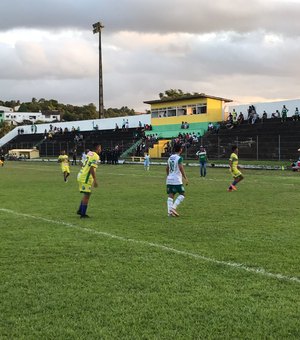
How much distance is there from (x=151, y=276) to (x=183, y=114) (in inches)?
2085

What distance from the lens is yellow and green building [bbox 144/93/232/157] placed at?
54.7m

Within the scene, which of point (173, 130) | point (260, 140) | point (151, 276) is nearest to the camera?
point (151, 276)

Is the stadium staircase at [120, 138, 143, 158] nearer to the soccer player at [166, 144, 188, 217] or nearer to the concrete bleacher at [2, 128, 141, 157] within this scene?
the concrete bleacher at [2, 128, 141, 157]

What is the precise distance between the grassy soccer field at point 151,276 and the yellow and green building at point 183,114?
4211 cm

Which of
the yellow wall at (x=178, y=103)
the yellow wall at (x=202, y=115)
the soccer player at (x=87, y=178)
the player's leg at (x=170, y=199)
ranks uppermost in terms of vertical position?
the yellow wall at (x=178, y=103)

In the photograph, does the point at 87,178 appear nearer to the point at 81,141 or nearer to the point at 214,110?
the point at 214,110

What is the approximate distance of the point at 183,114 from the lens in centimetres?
5819

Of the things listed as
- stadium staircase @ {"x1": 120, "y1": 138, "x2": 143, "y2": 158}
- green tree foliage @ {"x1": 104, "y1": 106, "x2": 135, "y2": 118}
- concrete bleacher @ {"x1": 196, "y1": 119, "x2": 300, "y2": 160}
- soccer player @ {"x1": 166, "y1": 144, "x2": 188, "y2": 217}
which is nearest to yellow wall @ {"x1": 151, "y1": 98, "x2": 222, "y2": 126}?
stadium staircase @ {"x1": 120, "y1": 138, "x2": 143, "y2": 158}

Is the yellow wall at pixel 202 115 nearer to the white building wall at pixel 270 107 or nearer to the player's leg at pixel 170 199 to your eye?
the white building wall at pixel 270 107

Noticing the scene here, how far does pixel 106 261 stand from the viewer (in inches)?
270

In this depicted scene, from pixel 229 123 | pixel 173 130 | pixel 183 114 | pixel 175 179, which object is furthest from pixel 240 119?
pixel 175 179

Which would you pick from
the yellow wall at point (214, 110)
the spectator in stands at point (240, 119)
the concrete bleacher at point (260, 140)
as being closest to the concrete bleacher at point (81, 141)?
the yellow wall at point (214, 110)

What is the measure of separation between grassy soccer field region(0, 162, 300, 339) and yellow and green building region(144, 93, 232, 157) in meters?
42.1

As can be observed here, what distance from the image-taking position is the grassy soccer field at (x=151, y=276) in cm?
446
